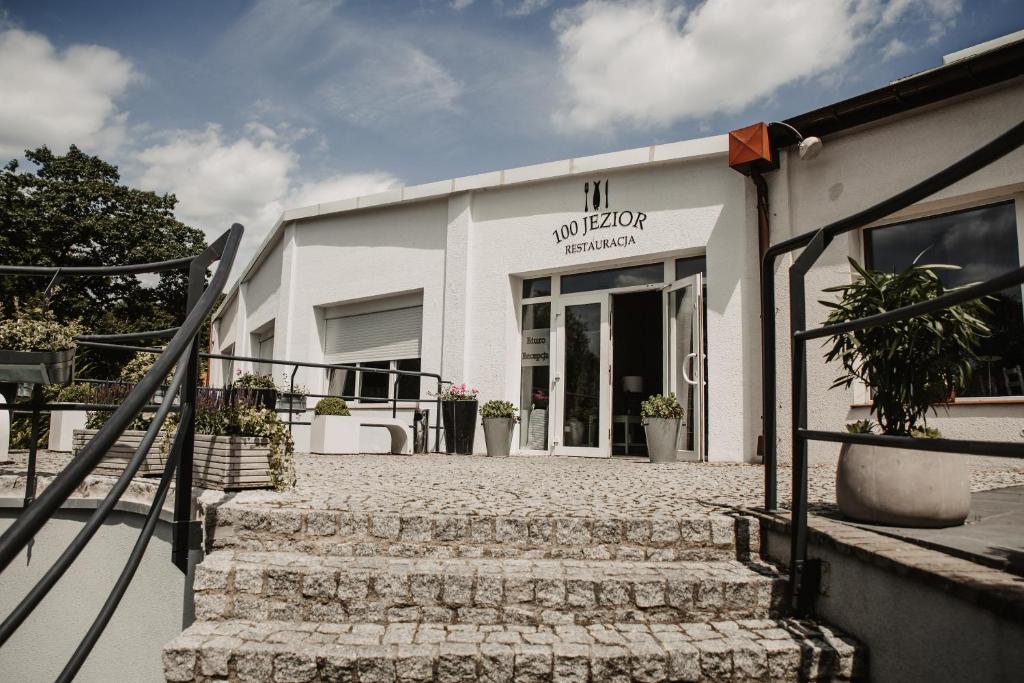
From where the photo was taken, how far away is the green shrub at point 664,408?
23.5 feet

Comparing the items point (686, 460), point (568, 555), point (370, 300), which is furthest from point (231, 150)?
point (568, 555)

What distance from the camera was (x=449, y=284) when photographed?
30.5ft

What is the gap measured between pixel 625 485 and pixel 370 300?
7.15 meters

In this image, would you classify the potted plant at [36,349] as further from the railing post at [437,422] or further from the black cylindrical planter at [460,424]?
Result: the railing post at [437,422]

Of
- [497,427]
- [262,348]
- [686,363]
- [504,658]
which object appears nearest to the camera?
[504,658]

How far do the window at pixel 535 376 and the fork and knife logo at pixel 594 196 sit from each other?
54.5 inches

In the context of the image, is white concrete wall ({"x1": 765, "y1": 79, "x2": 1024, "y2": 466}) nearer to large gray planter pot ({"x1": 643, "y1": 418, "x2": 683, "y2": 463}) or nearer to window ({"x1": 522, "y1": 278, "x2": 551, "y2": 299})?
large gray planter pot ({"x1": 643, "y1": 418, "x2": 683, "y2": 463})

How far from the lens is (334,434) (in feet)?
25.6

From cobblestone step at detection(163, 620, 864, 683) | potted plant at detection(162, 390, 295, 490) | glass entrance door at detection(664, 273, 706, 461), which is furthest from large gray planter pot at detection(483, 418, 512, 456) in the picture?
cobblestone step at detection(163, 620, 864, 683)

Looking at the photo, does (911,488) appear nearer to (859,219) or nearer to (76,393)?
(859,219)

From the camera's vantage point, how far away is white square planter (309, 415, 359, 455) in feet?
25.6

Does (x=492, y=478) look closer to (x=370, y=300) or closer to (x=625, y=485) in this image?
(x=625, y=485)

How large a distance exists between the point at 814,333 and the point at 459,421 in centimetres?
634

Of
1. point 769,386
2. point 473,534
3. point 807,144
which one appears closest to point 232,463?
point 473,534
